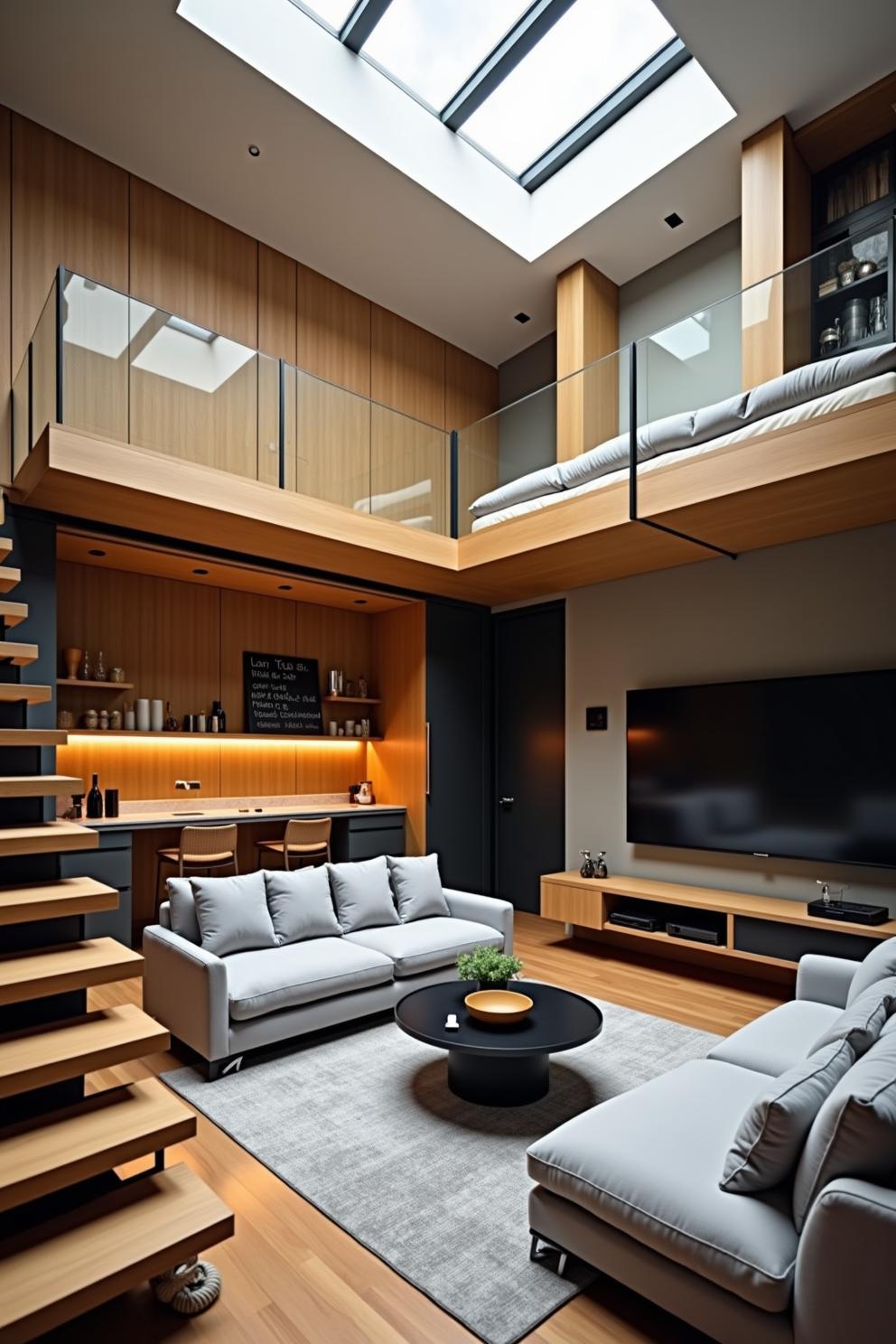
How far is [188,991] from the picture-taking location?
11.6 feet

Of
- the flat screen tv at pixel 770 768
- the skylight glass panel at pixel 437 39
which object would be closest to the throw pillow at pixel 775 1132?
the flat screen tv at pixel 770 768

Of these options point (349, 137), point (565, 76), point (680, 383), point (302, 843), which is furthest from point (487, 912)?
point (565, 76)

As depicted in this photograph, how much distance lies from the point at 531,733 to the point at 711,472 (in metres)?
3.33

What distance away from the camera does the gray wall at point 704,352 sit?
4711 mm

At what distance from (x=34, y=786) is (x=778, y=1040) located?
2843 mm

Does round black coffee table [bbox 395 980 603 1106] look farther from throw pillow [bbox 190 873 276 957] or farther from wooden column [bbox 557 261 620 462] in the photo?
wooden column [bbox 557 261 620 462]

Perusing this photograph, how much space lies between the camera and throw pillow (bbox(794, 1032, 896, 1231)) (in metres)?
1.60

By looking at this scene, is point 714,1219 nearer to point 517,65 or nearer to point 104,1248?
point 104,1248

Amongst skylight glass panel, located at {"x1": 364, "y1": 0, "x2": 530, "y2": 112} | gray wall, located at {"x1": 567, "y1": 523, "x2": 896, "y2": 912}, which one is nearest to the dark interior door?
gray wall, located at {"x1": 567, "y1": 523, "x2": 896, "y2": 912}

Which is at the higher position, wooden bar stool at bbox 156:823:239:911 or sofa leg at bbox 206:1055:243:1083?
wooden bar stool at bbox 156:823:239:911

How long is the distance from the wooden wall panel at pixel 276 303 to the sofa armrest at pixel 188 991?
485 cm

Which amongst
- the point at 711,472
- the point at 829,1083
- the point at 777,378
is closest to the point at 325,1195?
the point at 829,1083

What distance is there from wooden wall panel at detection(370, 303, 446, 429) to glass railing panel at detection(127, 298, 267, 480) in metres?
2.21

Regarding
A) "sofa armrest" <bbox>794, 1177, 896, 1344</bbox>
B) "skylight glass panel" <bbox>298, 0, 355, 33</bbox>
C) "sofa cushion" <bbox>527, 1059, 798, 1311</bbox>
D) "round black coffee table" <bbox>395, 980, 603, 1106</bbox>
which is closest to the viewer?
"sofa armrest" <bbox>794, 1177, 896, 1344</bbox>
